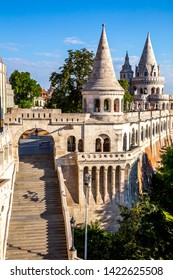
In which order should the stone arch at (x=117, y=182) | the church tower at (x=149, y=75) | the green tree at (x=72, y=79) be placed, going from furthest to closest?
the church tower at (x=149, y=75), the green tree at (x=72, y=79), the stone arch at (x=117, y=182)

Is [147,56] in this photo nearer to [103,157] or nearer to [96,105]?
[96,105]

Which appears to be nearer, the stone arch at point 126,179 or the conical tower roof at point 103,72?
the stone arch at point 126,179

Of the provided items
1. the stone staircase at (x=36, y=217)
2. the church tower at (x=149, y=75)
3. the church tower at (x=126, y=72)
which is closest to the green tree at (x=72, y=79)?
the stone staircase at (x=36, y=217)

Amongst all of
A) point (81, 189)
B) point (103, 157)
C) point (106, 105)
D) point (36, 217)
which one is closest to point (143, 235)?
point (81, 189)

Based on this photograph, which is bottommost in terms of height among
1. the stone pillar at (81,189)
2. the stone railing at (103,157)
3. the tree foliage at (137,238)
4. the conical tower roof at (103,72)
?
the tree foliage at (137,238)

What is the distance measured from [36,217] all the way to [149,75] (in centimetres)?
3282

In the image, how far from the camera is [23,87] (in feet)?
129

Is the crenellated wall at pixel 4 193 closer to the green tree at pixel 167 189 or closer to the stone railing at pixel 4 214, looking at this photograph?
the stone railing at pixel 4 214

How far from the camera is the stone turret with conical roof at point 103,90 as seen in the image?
78.1 feet

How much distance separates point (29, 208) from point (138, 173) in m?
9.94

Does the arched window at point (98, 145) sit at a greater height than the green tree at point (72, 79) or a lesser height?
lesser

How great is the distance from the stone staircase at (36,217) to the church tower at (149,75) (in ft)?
87.9
